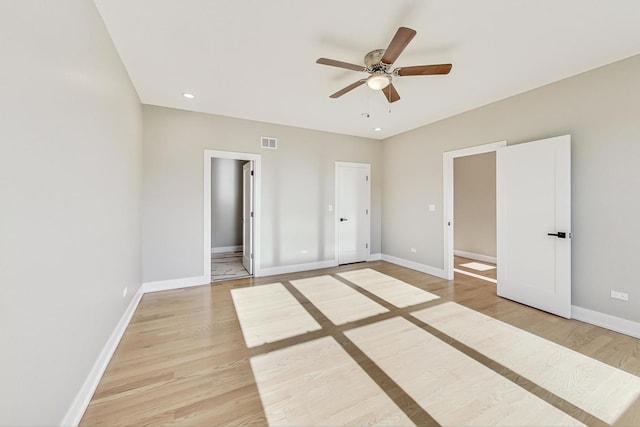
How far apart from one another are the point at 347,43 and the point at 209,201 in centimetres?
321

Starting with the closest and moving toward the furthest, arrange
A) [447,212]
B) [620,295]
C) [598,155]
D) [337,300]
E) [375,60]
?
[375,60], [620,295], [598,155], [337,300], [447,212]

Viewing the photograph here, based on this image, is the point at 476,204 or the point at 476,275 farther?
the point at 476,204

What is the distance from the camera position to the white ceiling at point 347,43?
6.71 feet

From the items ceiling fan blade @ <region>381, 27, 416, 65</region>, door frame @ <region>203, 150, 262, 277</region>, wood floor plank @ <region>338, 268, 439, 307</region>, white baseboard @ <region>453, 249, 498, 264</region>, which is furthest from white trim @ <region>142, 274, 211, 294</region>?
white baseboard @ <region>453, 249, 498, 264</region>

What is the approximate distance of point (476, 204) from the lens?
20.7ft

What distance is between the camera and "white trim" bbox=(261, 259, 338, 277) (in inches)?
193

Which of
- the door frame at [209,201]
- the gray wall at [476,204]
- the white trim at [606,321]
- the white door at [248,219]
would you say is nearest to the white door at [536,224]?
Answer: the white trim at [606,321]

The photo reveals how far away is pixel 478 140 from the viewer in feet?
13.5

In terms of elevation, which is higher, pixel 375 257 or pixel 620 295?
pixel 620 295

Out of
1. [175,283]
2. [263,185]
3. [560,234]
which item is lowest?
[175,283]

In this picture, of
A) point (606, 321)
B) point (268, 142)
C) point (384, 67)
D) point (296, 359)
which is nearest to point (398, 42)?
point (384, 67)

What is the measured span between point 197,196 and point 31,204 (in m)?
3.22

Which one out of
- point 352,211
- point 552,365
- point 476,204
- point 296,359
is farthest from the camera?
point 476,204

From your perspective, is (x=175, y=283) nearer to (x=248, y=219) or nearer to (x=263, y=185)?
(x=248, y=219)
